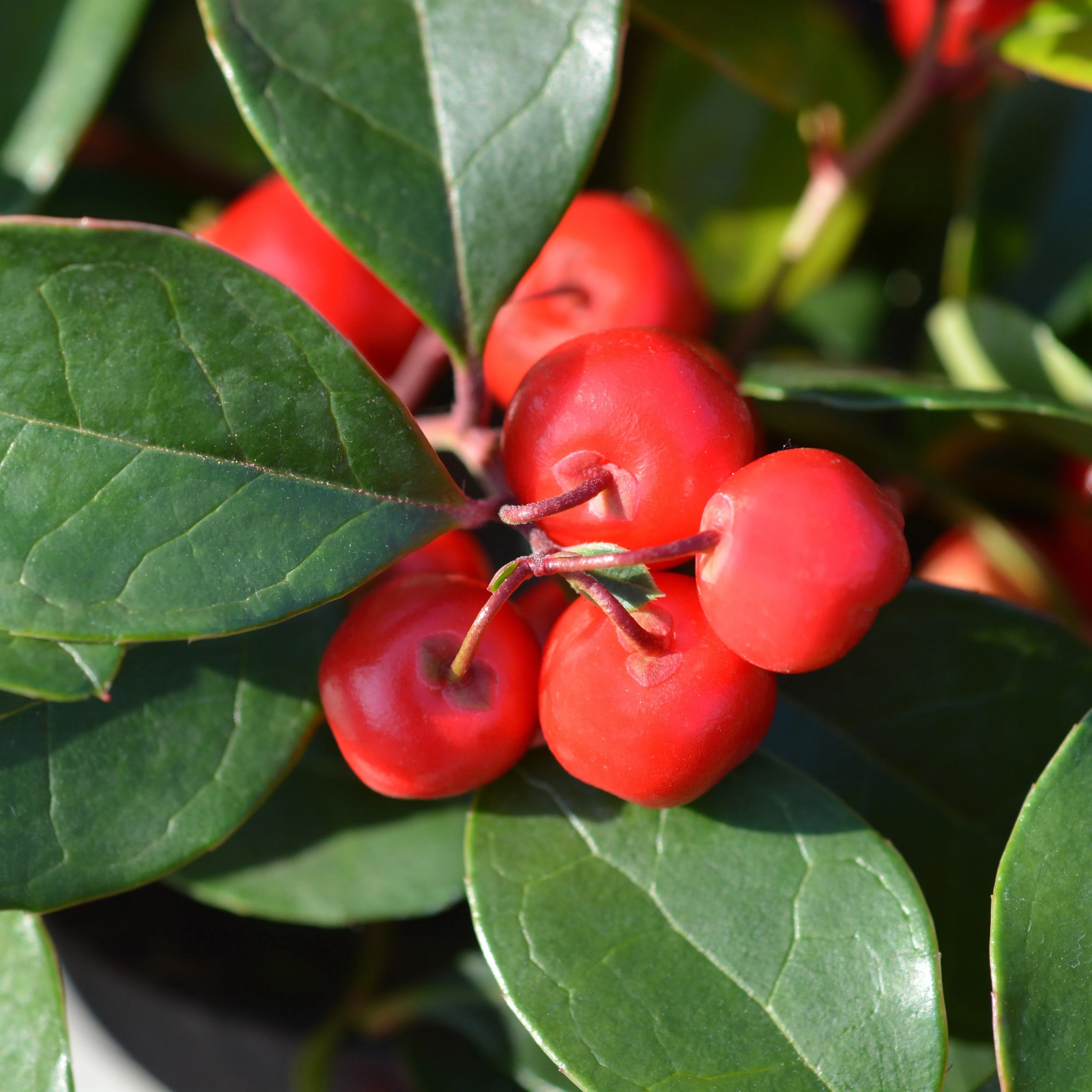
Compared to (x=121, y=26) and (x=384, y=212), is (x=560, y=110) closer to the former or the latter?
(x=384, y=212)

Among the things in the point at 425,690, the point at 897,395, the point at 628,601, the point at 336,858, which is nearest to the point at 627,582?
the point at 628,601

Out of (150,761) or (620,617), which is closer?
(620,617)

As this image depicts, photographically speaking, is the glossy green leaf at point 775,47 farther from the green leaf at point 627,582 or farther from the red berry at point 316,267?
the green leaf at point 627,582

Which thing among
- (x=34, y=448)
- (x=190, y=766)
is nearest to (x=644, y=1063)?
(x=190, y=766)

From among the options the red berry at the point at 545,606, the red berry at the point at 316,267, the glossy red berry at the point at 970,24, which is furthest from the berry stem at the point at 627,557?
the glossy red berry at the point at 970,24

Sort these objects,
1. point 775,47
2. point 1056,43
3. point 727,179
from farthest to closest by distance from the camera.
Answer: point 727,179 → point 775,47 → point 1056,43

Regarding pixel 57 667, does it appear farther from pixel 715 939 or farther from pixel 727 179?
pixel 727 179

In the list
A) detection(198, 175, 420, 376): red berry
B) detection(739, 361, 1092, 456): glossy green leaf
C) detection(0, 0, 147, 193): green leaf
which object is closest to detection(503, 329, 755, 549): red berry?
detection(739, 361, 1092, 456): glossy green leaf
